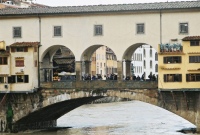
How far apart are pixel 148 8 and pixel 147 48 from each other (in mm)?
62794

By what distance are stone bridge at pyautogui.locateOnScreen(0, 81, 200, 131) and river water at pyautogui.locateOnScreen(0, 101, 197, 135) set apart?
1564 millimetres

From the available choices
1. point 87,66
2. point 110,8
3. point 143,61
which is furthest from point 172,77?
point 143,61

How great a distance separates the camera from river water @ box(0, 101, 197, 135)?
52.3 m

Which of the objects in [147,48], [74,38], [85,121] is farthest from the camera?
[147,48]

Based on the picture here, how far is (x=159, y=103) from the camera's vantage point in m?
48.0

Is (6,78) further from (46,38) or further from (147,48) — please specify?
(147,48)

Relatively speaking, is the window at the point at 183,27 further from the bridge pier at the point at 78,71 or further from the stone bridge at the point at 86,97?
the bridge pier at the point at 78,71

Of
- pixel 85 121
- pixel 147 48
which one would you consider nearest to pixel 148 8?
pixel 85 121

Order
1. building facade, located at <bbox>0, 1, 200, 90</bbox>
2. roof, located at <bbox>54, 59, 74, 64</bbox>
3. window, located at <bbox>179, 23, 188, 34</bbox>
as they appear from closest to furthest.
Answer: window, located at <bbox>179, 23, 188, 34</bbox>
building facade, located at <bbox>0, 1, 200, 90</bbox>
roof, located at <bbox>54, 59, 74, 64</bbox>

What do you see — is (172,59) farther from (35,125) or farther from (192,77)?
(35,125)

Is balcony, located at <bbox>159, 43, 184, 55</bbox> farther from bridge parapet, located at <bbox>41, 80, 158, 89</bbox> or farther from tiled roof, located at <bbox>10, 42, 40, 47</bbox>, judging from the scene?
tiled roof, located at <bbox>10, 42, 40, 47</bbox>

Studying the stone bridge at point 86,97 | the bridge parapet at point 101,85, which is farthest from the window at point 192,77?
the bridge parapet at point 101,85

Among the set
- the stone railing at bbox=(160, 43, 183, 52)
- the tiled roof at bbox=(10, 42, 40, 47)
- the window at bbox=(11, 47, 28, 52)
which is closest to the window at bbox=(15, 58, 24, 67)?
the window at bbox=(11, 47, 28, 52)

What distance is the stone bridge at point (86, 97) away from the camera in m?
47.5
